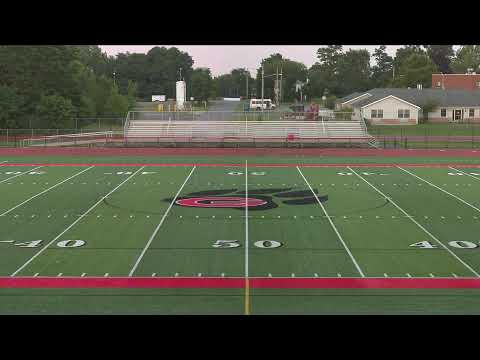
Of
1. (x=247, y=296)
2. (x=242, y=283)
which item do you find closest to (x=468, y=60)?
(x=242, y=283)

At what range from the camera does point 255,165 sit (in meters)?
31.2

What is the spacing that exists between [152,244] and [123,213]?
389 centimetres

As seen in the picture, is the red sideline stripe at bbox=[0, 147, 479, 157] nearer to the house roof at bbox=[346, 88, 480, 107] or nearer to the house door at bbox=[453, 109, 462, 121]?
the house roof at bbox=[346, 88, 480, 107]

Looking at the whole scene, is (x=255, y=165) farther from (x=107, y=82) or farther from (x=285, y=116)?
(x=107, y=82)

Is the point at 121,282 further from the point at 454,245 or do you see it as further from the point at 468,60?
the point at 468,60

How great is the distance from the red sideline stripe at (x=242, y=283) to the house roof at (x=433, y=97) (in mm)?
52360

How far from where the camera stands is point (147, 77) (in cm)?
8800

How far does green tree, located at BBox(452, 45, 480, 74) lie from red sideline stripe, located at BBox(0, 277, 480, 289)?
106m

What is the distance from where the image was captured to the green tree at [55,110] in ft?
160

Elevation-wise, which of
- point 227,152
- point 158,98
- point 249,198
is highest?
point 158,98

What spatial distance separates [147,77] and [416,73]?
35.8m

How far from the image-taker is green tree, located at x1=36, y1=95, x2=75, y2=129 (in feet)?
160

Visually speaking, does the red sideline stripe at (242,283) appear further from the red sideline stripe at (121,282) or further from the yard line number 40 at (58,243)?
the yard line number 40 at (58,243)
